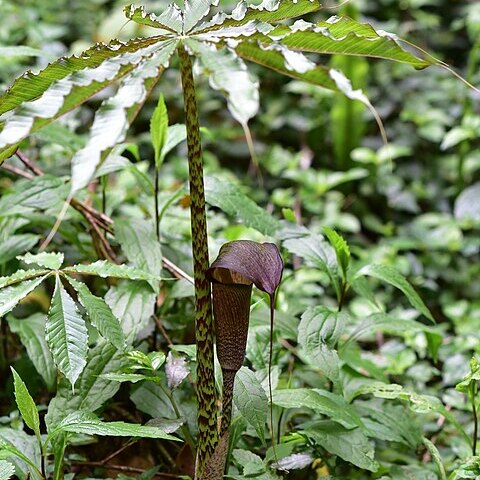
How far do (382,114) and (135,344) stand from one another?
6.95ft

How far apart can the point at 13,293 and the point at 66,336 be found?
0.31 feet

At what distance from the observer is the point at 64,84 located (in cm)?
64

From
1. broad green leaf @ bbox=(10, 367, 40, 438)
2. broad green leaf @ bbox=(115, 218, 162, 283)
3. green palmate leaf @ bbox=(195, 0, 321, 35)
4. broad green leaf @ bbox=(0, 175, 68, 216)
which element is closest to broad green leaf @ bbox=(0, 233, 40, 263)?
broad green leaf @ bbox=(0, 175, 68, 216)

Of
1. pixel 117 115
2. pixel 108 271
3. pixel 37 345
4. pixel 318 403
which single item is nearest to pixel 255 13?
pixel 117 115

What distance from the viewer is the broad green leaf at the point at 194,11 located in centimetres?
72

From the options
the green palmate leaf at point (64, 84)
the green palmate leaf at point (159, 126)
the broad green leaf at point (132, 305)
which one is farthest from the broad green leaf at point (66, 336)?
the green palmate leaf at point (159, 126)

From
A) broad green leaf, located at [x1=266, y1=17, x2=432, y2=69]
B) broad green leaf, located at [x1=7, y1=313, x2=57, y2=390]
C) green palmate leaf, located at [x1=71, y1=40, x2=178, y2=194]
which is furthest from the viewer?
broad green leaf, located at [x1=7, y1=313, x2=57, y2=390]

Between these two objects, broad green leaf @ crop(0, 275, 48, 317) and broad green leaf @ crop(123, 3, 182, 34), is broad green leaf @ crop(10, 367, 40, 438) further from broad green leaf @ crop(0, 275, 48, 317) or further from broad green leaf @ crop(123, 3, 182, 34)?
broad green leaf @ crop(123, 3, 182, 34)

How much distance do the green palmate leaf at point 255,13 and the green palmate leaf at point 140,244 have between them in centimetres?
44

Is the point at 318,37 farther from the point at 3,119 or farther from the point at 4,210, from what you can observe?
the point at 4,210

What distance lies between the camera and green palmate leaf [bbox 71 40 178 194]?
1.86 ft

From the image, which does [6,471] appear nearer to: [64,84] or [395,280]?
[64,84]

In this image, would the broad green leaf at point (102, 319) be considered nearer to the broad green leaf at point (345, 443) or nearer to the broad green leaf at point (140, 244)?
the broad green leaf at point (140, 244)

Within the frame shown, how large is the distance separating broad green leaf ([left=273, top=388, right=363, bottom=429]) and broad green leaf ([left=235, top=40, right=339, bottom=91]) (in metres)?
0.45
